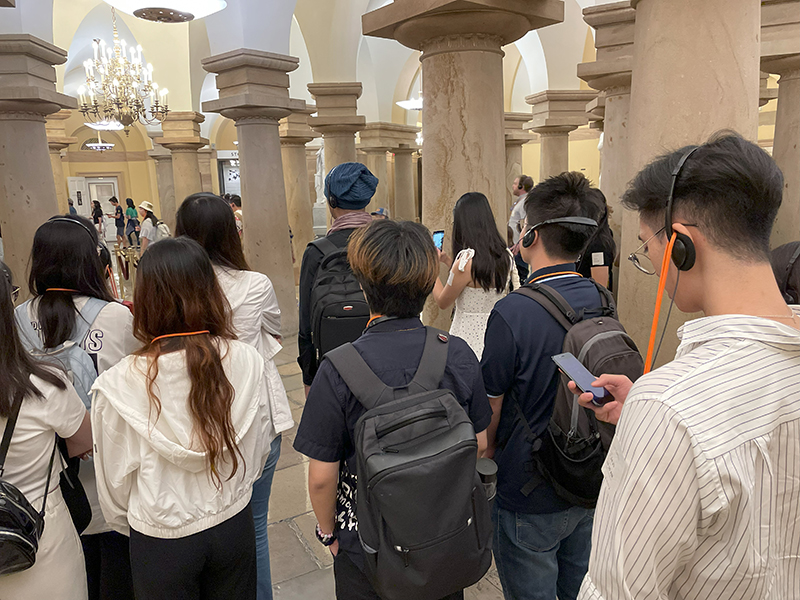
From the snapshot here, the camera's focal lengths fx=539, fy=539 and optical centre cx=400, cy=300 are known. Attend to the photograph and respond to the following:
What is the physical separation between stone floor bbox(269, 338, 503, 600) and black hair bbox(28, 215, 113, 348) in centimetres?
150

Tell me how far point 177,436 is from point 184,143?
1052 centimetres

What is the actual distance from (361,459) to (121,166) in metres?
28.1

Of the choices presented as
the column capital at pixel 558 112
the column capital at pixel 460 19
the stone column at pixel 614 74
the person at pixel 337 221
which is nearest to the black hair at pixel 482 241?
the person at pixel 337 221

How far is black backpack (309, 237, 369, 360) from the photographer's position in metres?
2.44

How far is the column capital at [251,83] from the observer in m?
5.94

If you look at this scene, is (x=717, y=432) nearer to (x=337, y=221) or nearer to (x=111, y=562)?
(x=111, y=562)

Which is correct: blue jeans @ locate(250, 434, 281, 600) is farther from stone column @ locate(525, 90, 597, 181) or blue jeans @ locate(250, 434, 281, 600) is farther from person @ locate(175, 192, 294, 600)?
stone column @ locate(525, 90, 597, 181)

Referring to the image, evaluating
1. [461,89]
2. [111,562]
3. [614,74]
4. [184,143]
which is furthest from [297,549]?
[184,143]

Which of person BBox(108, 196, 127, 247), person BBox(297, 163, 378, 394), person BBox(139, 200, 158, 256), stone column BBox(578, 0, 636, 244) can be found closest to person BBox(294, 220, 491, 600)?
person BBox(297, 163, 378, 394)

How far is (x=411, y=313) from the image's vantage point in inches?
60.1

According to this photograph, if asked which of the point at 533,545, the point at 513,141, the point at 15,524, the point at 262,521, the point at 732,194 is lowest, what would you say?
the point at 262,521

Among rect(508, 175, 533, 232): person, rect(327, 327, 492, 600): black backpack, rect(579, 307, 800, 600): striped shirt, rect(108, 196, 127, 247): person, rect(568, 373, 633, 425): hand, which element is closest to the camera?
rect(579, 307, 800, 600): striped shirt

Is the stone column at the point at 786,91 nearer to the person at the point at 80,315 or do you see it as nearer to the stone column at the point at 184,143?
the person at the point at 80,315

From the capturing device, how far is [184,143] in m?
10.7
